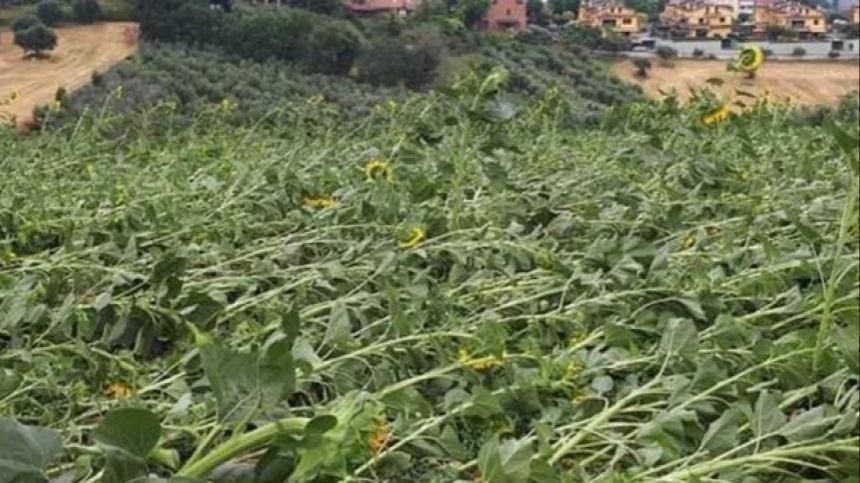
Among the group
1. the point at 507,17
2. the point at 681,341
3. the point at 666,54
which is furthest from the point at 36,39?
the point at 681,341

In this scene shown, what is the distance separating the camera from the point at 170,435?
823 millimetres

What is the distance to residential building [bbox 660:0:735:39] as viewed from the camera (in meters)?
2.70

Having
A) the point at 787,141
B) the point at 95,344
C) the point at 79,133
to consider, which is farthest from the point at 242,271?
the point at 787,141

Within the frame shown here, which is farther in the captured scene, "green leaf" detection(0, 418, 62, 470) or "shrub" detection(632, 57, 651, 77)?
"shrub" detection(632, 57, 651, 77)

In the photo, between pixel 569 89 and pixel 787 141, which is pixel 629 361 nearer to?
pixel 787 141

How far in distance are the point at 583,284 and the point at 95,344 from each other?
1.65ft

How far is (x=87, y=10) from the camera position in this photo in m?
4.61

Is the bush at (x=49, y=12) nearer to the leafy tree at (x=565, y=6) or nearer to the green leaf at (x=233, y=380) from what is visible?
the leafy tree at (x=565, y=6)

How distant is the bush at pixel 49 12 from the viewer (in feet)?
13.2

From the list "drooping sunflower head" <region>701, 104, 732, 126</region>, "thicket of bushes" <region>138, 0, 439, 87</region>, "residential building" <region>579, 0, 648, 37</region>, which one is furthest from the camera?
"thicket of bushes" <region>138, 0, 439, 87</region>

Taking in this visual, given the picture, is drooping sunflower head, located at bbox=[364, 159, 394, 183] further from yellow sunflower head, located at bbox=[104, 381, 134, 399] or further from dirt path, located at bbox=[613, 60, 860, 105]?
yellow sunflower head, located at bbox=[104, 381, 134, 399]

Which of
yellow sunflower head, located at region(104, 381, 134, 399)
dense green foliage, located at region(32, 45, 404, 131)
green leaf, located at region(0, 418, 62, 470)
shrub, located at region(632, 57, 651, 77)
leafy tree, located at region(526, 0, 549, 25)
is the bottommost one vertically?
dense green foliage, located at region(32, 45, 404, 131)

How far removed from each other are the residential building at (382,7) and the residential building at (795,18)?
5.01 feet

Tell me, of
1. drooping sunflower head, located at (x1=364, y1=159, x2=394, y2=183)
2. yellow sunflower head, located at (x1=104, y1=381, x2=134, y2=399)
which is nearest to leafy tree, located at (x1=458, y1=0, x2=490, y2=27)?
drooping sunflower head, located at (x1=364, y1=159, x2=394, y2=183)
